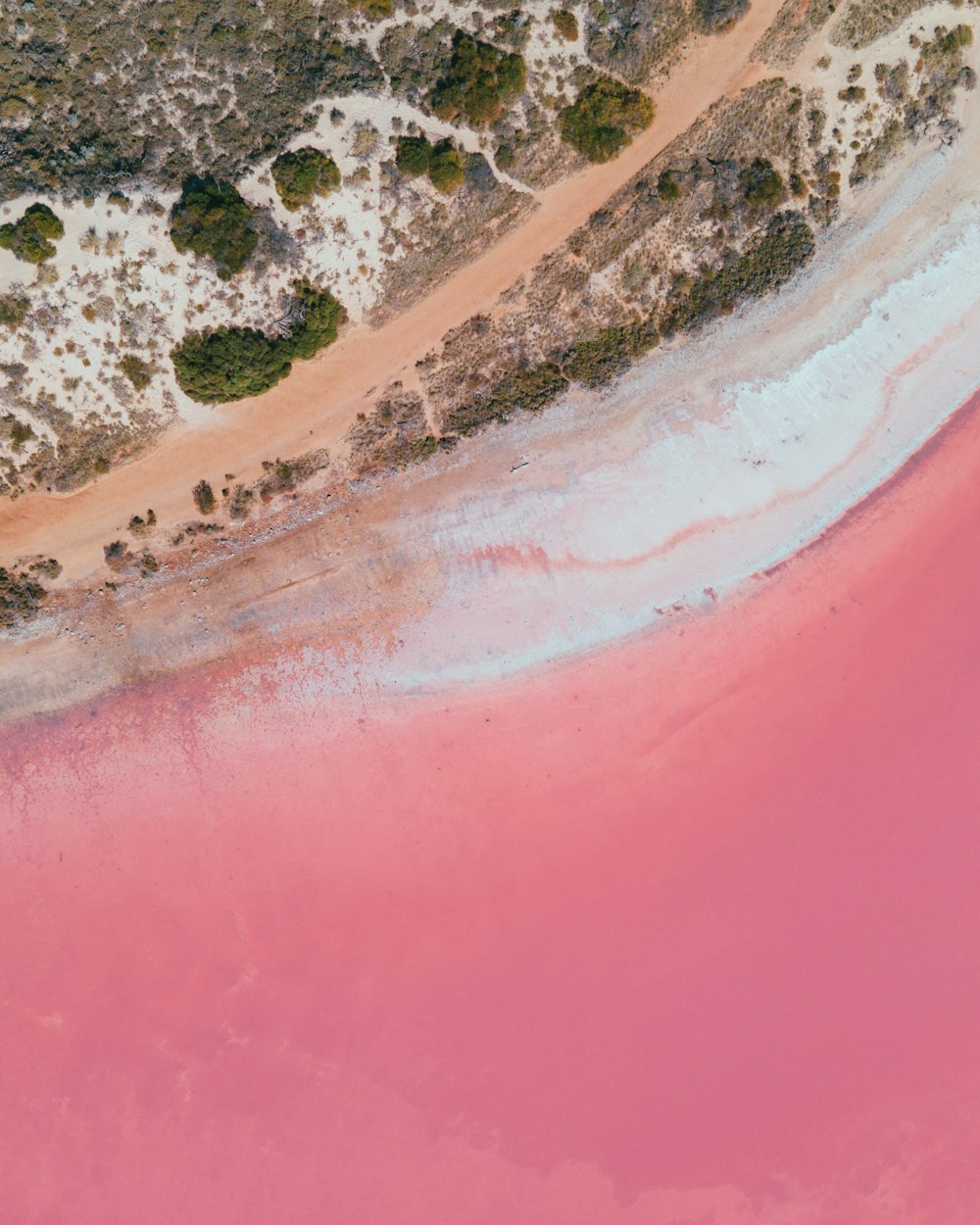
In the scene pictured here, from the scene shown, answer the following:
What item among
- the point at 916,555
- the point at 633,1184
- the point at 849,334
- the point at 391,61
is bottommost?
the point at 633,1184

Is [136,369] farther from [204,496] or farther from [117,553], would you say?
[117,553]

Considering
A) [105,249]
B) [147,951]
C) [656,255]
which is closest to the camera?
[105,249]

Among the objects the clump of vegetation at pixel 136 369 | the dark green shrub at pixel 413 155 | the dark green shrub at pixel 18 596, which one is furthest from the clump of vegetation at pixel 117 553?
the dark green shrub at pixel 413 155

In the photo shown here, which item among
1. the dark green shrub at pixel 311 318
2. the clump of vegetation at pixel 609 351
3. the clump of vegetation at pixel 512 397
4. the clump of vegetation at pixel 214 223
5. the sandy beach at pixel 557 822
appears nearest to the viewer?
the clump of vegetation at pixel 214 223

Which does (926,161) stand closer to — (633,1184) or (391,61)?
(391,61)

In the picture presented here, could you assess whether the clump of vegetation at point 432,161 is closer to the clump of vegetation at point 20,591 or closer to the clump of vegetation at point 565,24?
the clump of vegetation at point 565,24

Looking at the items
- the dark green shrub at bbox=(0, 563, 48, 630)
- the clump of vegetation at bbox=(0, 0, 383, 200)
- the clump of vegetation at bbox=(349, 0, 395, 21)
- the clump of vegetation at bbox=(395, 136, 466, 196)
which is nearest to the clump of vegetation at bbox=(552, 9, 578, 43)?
the clump of vegetation at bbox=(395, 136, 466, 196)

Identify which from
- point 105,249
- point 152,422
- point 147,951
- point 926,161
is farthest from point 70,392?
point 926,161

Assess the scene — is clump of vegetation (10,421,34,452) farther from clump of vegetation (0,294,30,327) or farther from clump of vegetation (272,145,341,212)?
clump of vegetation (272,145,341,212)
